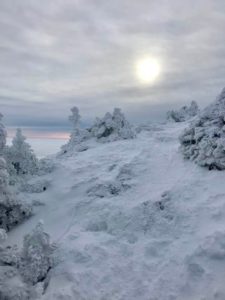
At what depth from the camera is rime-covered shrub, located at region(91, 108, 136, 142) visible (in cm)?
2062

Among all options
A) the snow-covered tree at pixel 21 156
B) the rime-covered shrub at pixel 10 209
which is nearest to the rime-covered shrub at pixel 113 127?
the snow-covered tree at pixel 21 156

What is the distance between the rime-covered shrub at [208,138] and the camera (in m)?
13.7

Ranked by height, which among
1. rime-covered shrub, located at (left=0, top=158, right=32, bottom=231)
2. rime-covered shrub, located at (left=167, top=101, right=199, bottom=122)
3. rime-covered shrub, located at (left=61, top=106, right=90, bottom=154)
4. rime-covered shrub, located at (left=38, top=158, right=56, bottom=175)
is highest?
rime-covered shrub, located at (left=167, top=101, right=199, bottom=122)

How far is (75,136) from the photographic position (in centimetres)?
2238

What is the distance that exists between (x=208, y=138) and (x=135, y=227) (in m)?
4.36

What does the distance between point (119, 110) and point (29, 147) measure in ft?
19.5

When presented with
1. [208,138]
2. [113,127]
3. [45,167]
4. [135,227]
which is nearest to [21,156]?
[45,167]

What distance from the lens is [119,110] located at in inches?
832

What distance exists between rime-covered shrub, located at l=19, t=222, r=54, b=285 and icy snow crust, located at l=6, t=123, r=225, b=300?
12.2 inches

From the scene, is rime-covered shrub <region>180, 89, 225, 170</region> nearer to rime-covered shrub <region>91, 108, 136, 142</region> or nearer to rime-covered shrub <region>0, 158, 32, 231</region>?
rime-covered shrub <region>91, 108, 136, 142</region>

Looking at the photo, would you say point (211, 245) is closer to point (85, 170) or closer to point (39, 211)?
point (39, 211)

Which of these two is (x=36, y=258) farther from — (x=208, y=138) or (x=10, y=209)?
(x=208, y=138)

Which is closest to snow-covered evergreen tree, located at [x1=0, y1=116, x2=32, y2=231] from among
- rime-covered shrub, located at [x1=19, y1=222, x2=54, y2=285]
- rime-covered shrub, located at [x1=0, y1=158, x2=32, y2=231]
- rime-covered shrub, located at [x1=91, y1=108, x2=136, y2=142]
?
rime-covered shrub, located at [x1=0, y1=158, x2=32, y2=231]

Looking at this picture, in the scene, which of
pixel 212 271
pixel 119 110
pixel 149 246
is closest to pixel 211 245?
pixel 212 271
